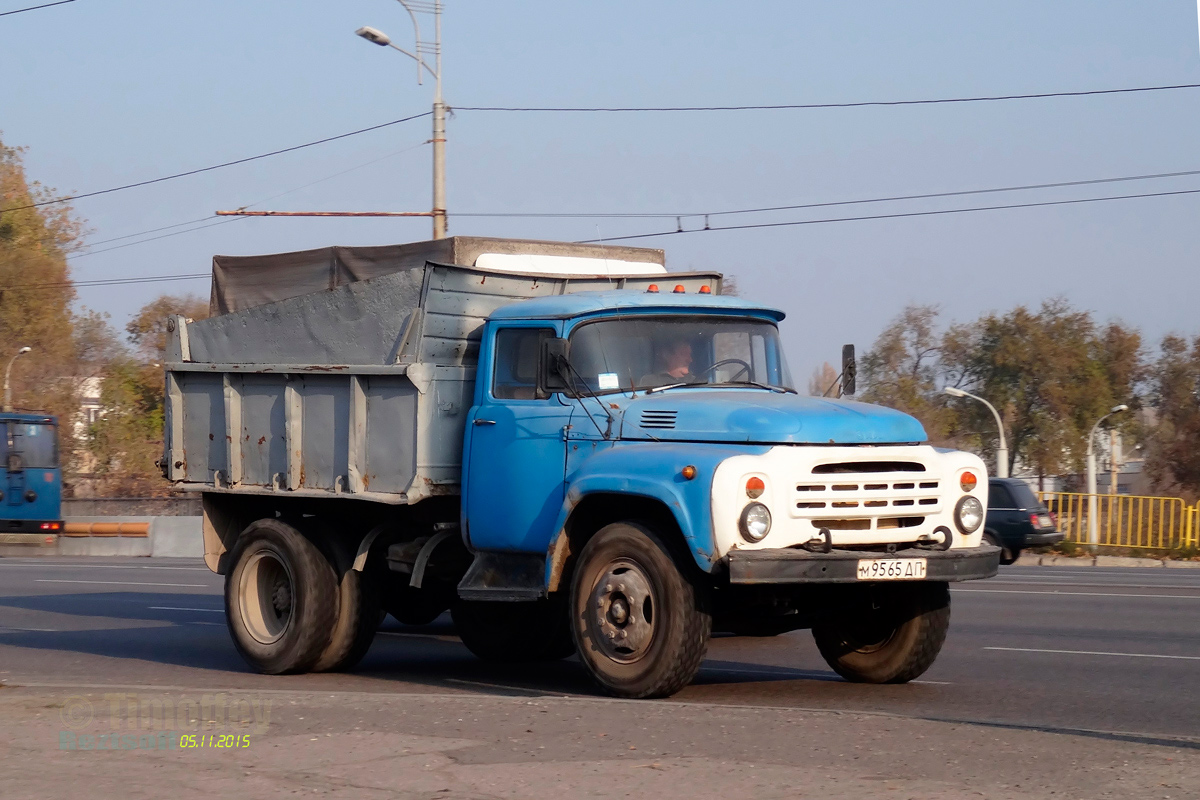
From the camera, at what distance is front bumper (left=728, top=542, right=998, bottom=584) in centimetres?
798

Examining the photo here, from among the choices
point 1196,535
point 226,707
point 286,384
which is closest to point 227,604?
point 286,384

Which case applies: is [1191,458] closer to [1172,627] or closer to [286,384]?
[1172,627]

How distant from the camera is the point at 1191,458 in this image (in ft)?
178

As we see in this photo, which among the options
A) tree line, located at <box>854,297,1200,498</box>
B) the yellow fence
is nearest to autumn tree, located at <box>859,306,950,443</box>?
tree line, located at <box>854,297,1200,498</box>

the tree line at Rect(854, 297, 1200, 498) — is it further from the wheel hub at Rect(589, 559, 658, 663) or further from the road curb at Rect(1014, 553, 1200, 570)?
the wheel hub at Rect(589, 559, 658, 663)

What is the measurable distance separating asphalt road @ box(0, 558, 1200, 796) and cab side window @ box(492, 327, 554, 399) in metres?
1.99

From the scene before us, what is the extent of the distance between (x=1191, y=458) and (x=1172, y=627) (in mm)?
44124

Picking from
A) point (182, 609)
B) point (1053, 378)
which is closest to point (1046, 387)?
point (1053, 378)

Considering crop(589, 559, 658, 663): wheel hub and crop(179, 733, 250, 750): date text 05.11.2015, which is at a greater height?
crop(589, 559, 658, 663): wheel hub

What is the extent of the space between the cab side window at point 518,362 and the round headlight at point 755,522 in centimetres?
190

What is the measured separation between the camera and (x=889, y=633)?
31.2 feet

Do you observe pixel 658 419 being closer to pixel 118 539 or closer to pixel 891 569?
pixel 891 569

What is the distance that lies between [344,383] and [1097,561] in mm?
21955

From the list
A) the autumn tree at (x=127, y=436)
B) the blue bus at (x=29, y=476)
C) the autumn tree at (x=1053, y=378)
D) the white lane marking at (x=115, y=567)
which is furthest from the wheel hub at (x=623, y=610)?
the autumn tree at (x=1053, y=378)
